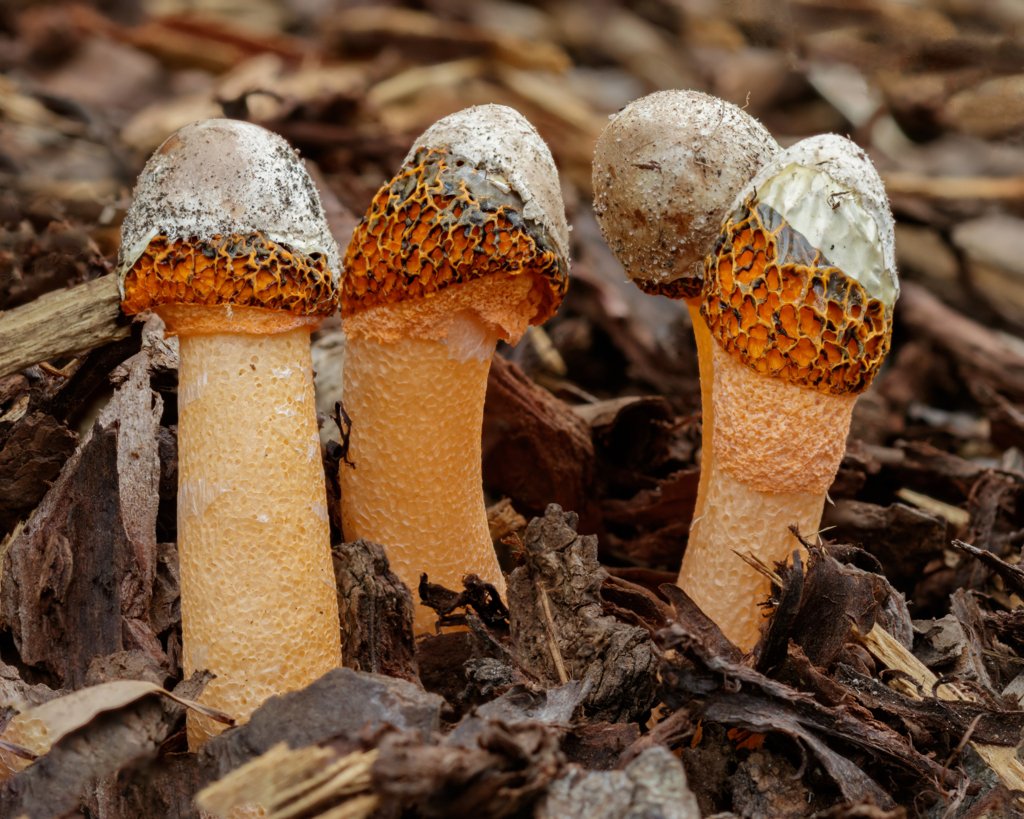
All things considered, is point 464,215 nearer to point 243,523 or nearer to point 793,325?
point 793,325

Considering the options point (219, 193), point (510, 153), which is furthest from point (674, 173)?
point (219, 193)

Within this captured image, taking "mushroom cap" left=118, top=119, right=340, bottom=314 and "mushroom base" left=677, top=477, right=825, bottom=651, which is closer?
"mushroom cap" left=118, top=119, right=340, bottom=314

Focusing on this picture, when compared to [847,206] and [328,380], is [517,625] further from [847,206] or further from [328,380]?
[328,380]

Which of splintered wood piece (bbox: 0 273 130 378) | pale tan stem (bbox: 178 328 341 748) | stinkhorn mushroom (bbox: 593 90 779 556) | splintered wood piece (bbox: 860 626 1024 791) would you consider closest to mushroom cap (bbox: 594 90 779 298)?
stinkhorn mushroom (bbox: 593 90 779 556)

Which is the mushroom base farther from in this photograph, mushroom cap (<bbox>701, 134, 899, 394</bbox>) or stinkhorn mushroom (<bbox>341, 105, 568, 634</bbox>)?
stinkhorn mushroom (<bbox>341, 105, 568, 634</bbox>)

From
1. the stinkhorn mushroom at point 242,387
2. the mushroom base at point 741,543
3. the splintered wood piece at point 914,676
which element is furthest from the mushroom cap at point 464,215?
the splintered wood piece at point 914,676
